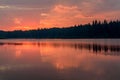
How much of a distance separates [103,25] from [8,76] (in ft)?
425

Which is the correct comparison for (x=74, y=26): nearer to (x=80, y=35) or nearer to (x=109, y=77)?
(x=80, y=35)

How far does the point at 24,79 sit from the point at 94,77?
4866 mm

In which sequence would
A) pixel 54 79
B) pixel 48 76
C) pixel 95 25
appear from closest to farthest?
pixel 54 79 < pixel 48 76 < pixel 95 25

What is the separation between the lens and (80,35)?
174 meters

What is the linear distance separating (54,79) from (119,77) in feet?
14.7

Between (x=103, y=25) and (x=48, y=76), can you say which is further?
(x=103, y=25)

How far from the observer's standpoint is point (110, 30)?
457 ft

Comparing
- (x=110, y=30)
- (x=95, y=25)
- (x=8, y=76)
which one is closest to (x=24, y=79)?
(x=8, y=76)

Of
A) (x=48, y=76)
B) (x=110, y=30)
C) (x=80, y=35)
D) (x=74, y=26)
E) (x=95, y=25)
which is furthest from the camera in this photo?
(x=74, y=26)

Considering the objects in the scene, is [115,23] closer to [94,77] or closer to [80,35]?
[80,35]

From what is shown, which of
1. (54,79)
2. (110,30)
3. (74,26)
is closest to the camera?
(54,79)

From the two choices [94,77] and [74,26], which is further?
[74,26]

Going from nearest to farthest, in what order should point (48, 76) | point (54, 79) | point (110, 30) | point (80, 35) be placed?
point (54, 79) → point (48, 76) → point (110, 30) → point (80, 35)

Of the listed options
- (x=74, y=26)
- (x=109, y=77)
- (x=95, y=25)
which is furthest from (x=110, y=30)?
(x=109, y=77)
